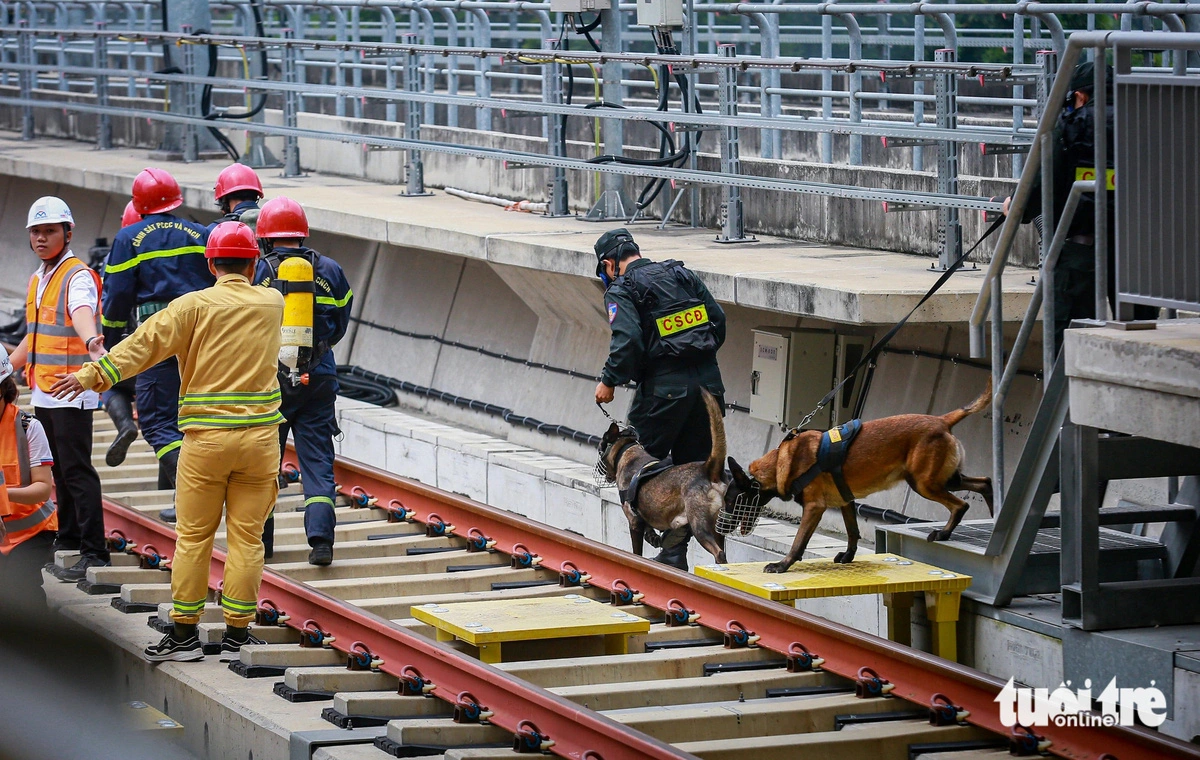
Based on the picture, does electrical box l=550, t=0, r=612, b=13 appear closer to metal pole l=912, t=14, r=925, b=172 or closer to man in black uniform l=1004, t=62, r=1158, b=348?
metal pole l=912, t=14, r=925, b=172

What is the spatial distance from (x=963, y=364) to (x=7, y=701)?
21.5 feet

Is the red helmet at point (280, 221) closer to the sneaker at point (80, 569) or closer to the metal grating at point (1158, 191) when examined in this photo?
the sneaker at point (80, 569)

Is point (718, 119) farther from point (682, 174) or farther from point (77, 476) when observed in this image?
point (77, 476)

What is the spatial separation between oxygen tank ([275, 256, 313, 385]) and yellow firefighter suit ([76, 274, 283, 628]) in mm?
1083

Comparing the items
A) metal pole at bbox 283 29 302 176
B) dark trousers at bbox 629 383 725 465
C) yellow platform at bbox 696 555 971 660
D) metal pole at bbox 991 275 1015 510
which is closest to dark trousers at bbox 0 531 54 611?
yellow platform at bbox 696 555 971 660

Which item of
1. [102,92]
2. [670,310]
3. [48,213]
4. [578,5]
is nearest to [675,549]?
[670,310]

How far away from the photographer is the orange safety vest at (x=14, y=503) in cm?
758

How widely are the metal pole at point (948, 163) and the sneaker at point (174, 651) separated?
501 centimetres

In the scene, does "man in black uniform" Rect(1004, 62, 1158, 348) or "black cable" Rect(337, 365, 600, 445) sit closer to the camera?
"man in black uniform" Rect(1004, 62, 1158, 348)

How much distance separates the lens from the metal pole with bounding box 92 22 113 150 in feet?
67.2

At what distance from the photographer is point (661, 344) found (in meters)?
9.37

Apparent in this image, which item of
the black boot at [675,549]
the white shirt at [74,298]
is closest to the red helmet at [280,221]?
the white shirt at [74,298]

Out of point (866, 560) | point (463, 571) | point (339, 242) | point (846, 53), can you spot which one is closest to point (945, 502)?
point (866, 560)

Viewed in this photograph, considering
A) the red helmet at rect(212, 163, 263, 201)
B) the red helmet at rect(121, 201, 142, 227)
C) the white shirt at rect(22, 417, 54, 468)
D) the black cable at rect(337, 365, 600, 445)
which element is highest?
the red helmet at rect(212, 163, 263, 201)
